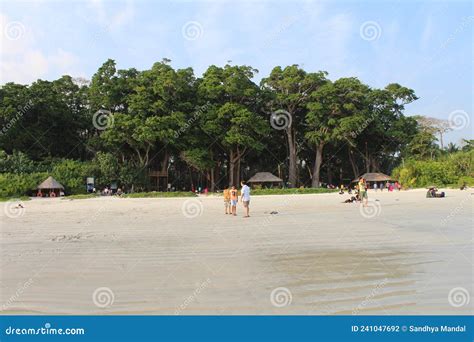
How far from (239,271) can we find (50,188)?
114ft

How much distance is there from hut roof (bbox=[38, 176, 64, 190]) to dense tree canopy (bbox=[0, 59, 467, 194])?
205 cm

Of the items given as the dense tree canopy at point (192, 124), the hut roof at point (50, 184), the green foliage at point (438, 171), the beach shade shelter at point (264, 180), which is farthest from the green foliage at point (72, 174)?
the green foliage at point (438, 171)

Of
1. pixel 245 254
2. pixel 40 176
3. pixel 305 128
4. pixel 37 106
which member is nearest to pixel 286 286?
pixel 245 254

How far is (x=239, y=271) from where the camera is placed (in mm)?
6527

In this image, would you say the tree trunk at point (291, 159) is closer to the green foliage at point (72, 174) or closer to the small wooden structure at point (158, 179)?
the small wooden structure at point (158, 179)

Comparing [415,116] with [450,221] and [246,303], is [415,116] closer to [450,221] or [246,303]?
[450,221]

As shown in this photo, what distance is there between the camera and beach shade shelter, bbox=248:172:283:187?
48312mm

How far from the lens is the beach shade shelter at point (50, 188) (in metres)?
36.1

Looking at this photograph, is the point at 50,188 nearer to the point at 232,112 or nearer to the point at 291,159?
the point at 232,112

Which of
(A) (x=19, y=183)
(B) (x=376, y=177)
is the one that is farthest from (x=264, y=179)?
(A) (x=19, y=183)

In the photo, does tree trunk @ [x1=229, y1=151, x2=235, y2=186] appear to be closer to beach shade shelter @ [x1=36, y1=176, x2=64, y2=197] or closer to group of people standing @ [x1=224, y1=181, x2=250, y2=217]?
beach shade shelter @ [x1=36, y1=176, x2=64, y2=197]

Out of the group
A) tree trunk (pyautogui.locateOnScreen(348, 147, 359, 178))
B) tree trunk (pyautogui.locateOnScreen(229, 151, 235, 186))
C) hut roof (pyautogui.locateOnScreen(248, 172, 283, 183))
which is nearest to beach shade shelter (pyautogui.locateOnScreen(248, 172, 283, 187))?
hut roof (pyautogui.locateOnScreen(248, 172, 283, 183))

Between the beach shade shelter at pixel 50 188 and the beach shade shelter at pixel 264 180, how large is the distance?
21297 millimetres
